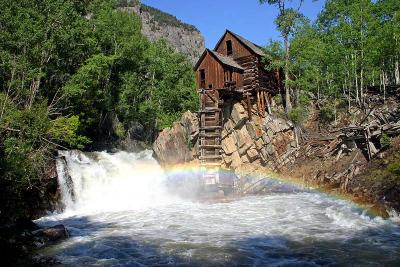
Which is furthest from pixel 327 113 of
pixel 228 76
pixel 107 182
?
pixel 107 182

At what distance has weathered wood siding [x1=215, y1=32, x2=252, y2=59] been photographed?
3706cm

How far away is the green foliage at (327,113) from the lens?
115 ft

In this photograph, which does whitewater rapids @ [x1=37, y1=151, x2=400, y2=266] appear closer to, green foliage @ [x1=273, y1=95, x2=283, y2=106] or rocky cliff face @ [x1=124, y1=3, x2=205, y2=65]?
green foliage @ [x1=273, y1=95, x2=283, y2=106]

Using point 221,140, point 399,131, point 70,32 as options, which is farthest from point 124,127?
point 399,131

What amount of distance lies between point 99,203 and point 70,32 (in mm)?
17069

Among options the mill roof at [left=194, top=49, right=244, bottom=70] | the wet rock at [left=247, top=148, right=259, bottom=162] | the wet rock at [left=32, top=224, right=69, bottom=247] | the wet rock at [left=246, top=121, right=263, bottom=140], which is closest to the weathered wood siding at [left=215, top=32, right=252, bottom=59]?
the mill roof at [left=194, top=49, right=244, bottom=70]

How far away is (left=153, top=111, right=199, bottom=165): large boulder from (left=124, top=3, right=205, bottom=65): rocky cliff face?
5389 inches

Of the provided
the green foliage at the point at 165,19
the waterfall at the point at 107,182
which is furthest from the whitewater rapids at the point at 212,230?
the green foliage at the point at 165,19

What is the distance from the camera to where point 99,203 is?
27594mm

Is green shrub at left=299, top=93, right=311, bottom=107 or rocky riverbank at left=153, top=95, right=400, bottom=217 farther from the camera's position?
green shrub at left=299, top=93, right=311, bottom=107

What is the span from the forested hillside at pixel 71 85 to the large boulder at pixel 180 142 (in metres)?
7.29

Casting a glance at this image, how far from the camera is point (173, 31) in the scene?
183125mm

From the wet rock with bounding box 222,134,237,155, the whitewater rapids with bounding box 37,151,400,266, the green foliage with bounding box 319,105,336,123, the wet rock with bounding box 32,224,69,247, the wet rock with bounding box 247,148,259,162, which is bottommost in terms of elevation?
the whitewater rapids with bounding box 37,151,400,266

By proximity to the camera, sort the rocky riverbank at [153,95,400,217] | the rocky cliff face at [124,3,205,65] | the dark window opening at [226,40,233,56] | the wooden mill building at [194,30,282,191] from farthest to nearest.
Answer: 1. the rocky cliff face at [124,3,205,65]
2. the dark window opening at [226,40,233,56]
3. the wooden mill building at [194,30,282,191]
4. the rocky riverbank at [153,95,400,217]
